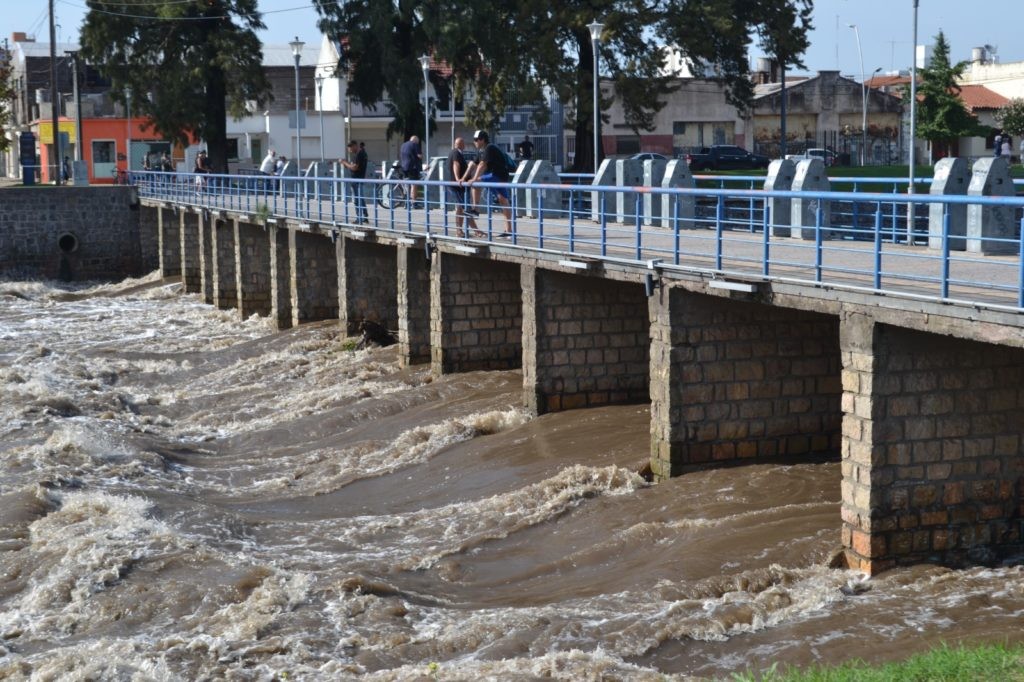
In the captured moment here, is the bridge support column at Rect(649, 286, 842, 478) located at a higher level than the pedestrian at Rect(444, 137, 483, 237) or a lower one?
lower

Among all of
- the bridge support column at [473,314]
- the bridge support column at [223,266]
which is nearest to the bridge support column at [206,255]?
the bridge support column at [223,266]

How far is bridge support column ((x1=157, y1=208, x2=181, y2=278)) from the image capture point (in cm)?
4544

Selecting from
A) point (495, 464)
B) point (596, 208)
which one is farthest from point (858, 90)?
point (495, 464)

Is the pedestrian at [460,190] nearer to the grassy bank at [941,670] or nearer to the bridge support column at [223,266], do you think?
the grassy bank at [941,670]

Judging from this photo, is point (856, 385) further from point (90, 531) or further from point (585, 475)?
point (90, 531)

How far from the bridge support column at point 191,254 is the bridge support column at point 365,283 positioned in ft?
Result: 52.6

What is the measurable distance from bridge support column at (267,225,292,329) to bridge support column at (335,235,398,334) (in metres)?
4.17

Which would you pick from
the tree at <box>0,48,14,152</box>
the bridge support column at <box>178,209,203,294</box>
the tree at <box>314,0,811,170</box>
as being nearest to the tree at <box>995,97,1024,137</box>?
the tree at <box>314,0,811,170</box>

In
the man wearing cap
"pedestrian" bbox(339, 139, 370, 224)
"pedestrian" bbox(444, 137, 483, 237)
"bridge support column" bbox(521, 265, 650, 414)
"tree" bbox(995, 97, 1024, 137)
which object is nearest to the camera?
"bridge support column" bbox(521, 265, 650, 414)

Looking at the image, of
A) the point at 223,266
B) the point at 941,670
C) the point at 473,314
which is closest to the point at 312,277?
the point at 223,266

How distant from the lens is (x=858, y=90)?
65.7 meters

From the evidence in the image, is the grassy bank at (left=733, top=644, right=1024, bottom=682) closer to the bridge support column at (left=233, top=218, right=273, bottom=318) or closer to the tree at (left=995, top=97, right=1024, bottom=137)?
the bridge support column at (left=233, top=218, right=273, bottom=318)

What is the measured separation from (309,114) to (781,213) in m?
50.3

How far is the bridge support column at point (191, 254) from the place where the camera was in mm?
42656
